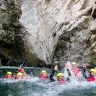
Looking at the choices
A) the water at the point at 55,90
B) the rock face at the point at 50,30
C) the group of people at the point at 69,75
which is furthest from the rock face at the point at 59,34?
the water at the point at 55,90

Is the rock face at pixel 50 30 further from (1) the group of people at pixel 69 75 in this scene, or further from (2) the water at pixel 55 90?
(2) the water at pixel 55 90

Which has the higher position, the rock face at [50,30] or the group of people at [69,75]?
the rock face at [50,30]

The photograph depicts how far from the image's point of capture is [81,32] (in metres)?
32.8

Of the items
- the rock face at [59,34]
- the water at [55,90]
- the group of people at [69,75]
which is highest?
the rock face at [59,34]

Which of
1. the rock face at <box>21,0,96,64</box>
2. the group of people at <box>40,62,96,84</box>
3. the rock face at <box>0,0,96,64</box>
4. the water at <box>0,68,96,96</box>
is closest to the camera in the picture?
the water at <box>0,68,96,96</box>

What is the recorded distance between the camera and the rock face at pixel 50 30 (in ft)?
102

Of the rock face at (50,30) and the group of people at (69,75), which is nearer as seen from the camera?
the group of people at (69,75)

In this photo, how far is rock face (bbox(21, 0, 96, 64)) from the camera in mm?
31562

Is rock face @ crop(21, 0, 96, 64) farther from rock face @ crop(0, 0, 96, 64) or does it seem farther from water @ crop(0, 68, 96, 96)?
water @ crop(0, 68, 96, 96)

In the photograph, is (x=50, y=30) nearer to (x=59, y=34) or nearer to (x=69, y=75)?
(x=59, y=34)

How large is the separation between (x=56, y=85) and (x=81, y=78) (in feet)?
10.3

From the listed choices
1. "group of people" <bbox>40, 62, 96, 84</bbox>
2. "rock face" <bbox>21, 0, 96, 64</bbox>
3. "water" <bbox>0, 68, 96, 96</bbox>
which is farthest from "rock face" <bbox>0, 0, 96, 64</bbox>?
"water" <bbox>0, 68, 96, 96</bbox>

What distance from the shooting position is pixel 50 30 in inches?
1308

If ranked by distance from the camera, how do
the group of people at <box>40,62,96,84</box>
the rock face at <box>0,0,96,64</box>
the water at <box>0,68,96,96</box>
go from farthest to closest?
the rock face at <box>0,0,96,64</box>, the group of people at <box>40,62,96,84</box>, the water at <box>0,68,96,96</box>
